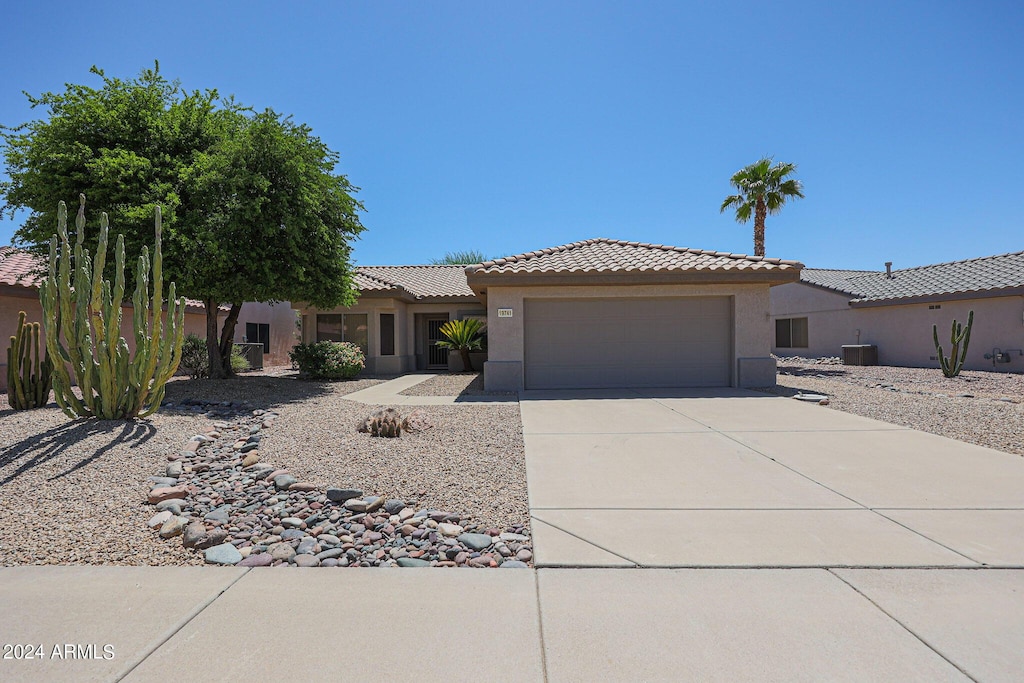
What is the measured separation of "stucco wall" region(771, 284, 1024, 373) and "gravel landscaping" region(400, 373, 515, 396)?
1636 cm

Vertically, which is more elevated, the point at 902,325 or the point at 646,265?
the point at 646,265

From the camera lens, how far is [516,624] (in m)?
2.79

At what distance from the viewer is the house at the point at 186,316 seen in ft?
42.2

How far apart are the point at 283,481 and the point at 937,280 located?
24.3 m

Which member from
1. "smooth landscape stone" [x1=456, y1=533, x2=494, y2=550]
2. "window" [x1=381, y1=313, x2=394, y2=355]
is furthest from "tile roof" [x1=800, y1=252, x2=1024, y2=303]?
"smooth landscape stone" [x1=456, y1=533, x2=494, y2=550]

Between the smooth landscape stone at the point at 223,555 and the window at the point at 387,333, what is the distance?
15212mm

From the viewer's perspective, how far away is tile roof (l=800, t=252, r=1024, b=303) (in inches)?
696

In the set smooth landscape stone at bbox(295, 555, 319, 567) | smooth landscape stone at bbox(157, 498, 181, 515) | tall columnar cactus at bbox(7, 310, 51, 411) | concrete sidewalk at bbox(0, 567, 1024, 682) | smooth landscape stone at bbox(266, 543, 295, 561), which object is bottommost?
concrete sidewalk at bbox(0, 567, 1024, 682)

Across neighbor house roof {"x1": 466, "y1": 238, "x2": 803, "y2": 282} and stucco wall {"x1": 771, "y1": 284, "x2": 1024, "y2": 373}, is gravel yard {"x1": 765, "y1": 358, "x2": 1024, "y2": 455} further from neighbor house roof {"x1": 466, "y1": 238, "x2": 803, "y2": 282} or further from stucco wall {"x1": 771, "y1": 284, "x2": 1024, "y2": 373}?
neighbor house roof {"x1": 466, "y1": 238, "x2": 803, "y2": 282}

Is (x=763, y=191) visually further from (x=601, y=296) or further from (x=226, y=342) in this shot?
(x=226, y=342)

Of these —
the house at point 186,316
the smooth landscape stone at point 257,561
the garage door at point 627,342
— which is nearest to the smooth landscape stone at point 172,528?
the smooth landscape stone at point 257,561

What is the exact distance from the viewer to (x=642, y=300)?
12969mm

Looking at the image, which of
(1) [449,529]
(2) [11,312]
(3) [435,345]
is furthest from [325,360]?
(1) [449,529]

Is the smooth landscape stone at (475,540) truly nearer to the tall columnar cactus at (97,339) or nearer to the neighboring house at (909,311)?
the tall columnar cactus at (97,339)
